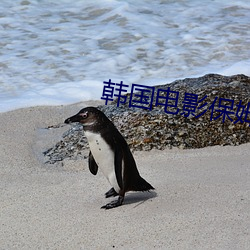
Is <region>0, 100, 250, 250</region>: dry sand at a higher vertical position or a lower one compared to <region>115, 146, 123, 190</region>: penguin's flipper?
lower

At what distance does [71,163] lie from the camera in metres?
4.82

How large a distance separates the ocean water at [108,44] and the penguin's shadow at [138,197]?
2.66 metres

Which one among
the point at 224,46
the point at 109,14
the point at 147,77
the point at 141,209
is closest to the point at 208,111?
the point at 141,209

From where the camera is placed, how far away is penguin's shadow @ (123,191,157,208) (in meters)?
3.85

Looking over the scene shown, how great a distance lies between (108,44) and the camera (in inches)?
353

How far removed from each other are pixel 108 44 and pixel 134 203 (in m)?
5.36

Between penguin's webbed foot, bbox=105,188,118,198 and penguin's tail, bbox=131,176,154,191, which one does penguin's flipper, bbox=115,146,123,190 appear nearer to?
penguin's tail, bbox=131,176,154,191

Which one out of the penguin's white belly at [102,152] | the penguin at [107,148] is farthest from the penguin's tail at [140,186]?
the penguin's white belly at [102,152]

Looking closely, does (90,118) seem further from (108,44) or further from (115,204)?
(108,44)

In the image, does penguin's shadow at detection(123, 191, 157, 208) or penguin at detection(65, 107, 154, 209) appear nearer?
penguin at detection(65, 107, 154, 209)

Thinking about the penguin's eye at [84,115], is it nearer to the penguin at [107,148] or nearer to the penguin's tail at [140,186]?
the penguin at [107,148]

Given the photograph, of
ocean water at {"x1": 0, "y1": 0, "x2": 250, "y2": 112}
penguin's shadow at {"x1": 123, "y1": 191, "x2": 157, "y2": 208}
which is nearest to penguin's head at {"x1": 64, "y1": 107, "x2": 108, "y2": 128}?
penguin's shadow at {"x1": 123, "y1": 191, "x2": 157, "y2": 208}

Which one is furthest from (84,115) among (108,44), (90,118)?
(108,44)

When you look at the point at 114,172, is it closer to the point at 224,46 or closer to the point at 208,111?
the point at 208,111
